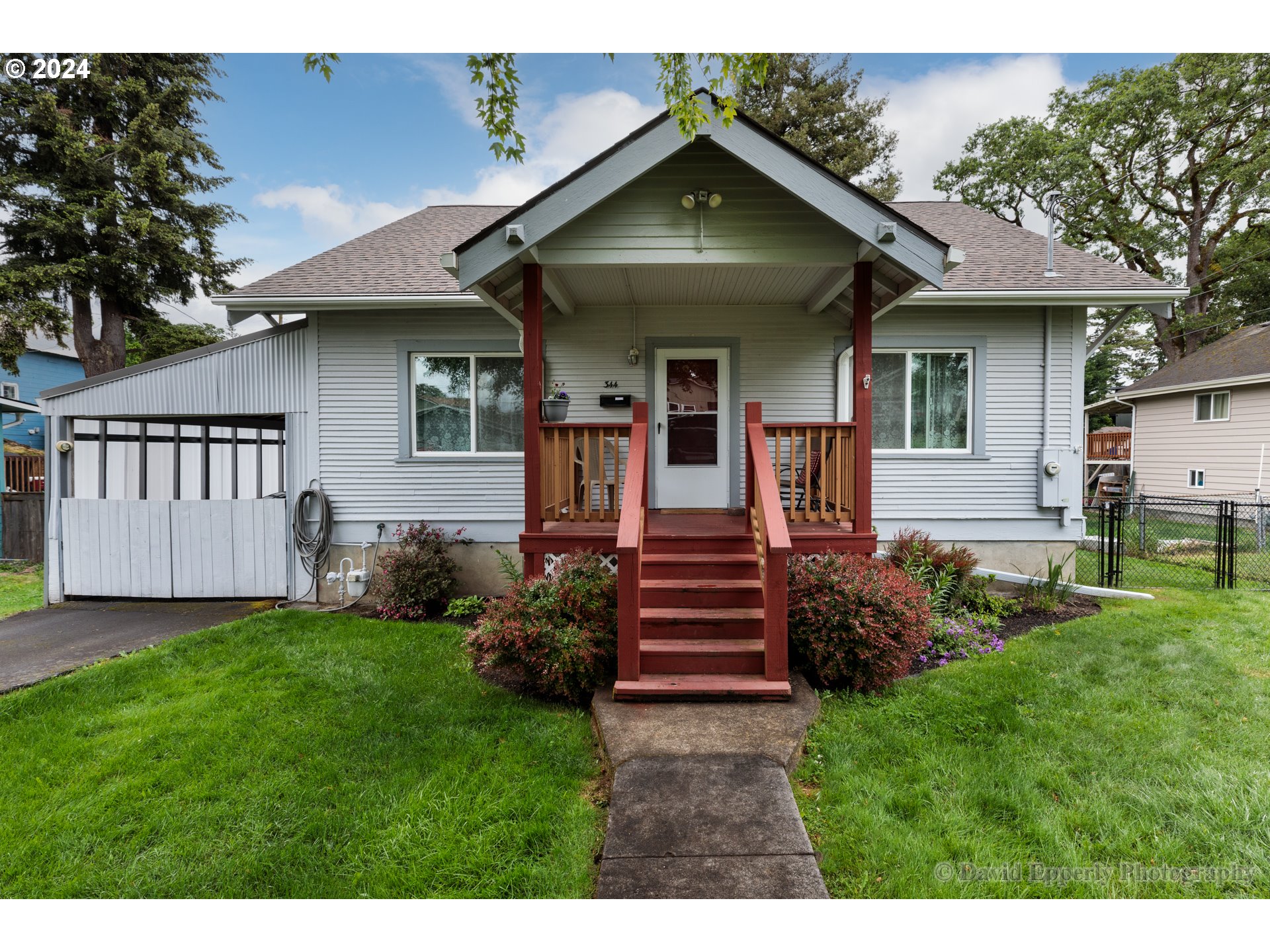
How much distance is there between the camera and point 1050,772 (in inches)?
118

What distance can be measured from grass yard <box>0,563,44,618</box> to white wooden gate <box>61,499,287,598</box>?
565mm

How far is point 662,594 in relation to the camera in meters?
4.47

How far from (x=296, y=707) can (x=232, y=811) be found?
1127mm

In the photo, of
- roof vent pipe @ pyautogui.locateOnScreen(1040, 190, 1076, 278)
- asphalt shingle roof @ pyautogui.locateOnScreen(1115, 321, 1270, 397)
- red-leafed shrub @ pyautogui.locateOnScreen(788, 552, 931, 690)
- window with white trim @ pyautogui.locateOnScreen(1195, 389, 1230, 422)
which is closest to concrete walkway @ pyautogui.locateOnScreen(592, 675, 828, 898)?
red-leafed shrub @ pyautogui.locateOnScreen(788, 552, 931, 690)

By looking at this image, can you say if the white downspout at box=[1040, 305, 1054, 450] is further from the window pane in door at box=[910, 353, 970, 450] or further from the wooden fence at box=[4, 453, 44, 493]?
the wooden fence at box=[4, 453, 44, 493]

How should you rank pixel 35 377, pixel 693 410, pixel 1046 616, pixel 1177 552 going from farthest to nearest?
pixel 35 377, pixel 1177 552, pixel 693 410, pixel 1046 616

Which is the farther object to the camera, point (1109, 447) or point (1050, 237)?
point (1109, 447)

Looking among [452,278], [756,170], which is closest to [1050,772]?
[756,170]

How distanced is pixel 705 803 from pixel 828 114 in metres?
20.1

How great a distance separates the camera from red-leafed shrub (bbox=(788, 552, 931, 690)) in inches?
155

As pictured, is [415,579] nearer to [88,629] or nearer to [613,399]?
[613,399]
